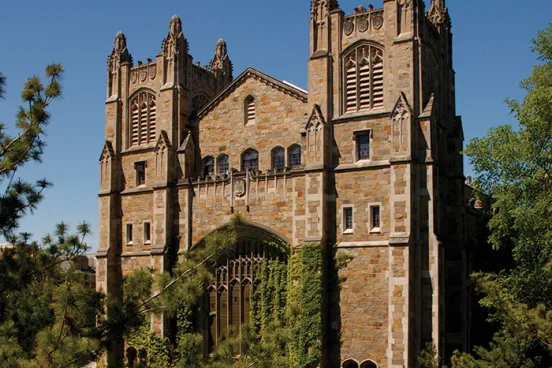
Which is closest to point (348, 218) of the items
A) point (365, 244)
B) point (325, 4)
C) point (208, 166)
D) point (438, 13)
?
point (365, 244)

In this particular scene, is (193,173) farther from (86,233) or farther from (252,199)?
(86,233)

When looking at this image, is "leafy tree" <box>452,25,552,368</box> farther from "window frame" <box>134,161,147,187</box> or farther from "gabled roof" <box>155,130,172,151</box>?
"window frame" <box>134,161,147,187</box>

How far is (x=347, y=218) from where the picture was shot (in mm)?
31875

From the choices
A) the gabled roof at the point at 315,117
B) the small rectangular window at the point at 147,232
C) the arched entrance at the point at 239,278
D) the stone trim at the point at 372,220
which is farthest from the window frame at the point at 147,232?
the stone trim at the point at 372,220

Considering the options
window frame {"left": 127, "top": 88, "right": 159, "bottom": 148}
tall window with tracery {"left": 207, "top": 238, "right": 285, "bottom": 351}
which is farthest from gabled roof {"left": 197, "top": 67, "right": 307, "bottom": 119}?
tall window with tracery {"left": 207, "top": 238, "right": 285, "bottom": 351}

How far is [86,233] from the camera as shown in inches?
674

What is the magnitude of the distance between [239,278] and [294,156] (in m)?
6.43

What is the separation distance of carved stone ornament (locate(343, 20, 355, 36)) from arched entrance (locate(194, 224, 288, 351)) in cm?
987

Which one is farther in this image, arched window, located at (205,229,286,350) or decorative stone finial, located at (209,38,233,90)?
decorative stone finial, located at (209,38,233,90)

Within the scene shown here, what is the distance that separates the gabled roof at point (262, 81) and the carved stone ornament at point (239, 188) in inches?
192

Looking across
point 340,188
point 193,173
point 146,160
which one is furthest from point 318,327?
point 146,160

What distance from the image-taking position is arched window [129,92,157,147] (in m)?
39.8

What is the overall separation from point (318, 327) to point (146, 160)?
47.1ft

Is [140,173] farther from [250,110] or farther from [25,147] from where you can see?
[25,147]
